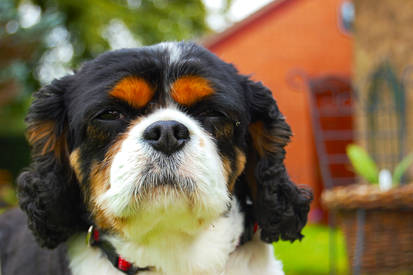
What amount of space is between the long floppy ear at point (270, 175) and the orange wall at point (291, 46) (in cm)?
873

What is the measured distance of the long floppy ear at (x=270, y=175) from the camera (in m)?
3.08

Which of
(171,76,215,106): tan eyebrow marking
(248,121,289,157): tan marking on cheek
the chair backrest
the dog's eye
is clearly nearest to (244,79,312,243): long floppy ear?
(248,121,289,157): tan marking on cheek

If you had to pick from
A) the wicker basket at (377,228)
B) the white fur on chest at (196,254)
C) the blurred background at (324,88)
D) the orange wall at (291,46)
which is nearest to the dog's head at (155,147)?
the white fur on chest at (196,254)

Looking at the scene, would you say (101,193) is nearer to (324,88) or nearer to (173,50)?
(173,50)

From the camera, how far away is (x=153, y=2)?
25.4 meters

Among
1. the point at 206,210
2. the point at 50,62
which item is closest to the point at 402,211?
the point at 206,210

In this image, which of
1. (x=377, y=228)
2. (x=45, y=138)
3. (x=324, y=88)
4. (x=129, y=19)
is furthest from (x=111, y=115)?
(x=129, y=19)

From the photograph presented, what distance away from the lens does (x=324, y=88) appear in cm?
855

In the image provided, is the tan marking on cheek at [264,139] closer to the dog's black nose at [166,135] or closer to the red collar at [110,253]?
the dog's black nose at [166,135]

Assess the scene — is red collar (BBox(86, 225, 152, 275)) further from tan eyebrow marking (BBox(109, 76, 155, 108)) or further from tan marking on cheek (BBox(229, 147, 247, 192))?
tan eyebrow marking (BBox(109, 76, 155, 108))

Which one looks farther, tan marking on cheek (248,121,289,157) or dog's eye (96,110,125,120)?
tan marking on cheek (248,121,289,157)

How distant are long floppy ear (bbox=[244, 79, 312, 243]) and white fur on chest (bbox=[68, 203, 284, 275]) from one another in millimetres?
155

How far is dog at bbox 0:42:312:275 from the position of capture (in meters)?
2.47

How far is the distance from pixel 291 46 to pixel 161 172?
10016mm
